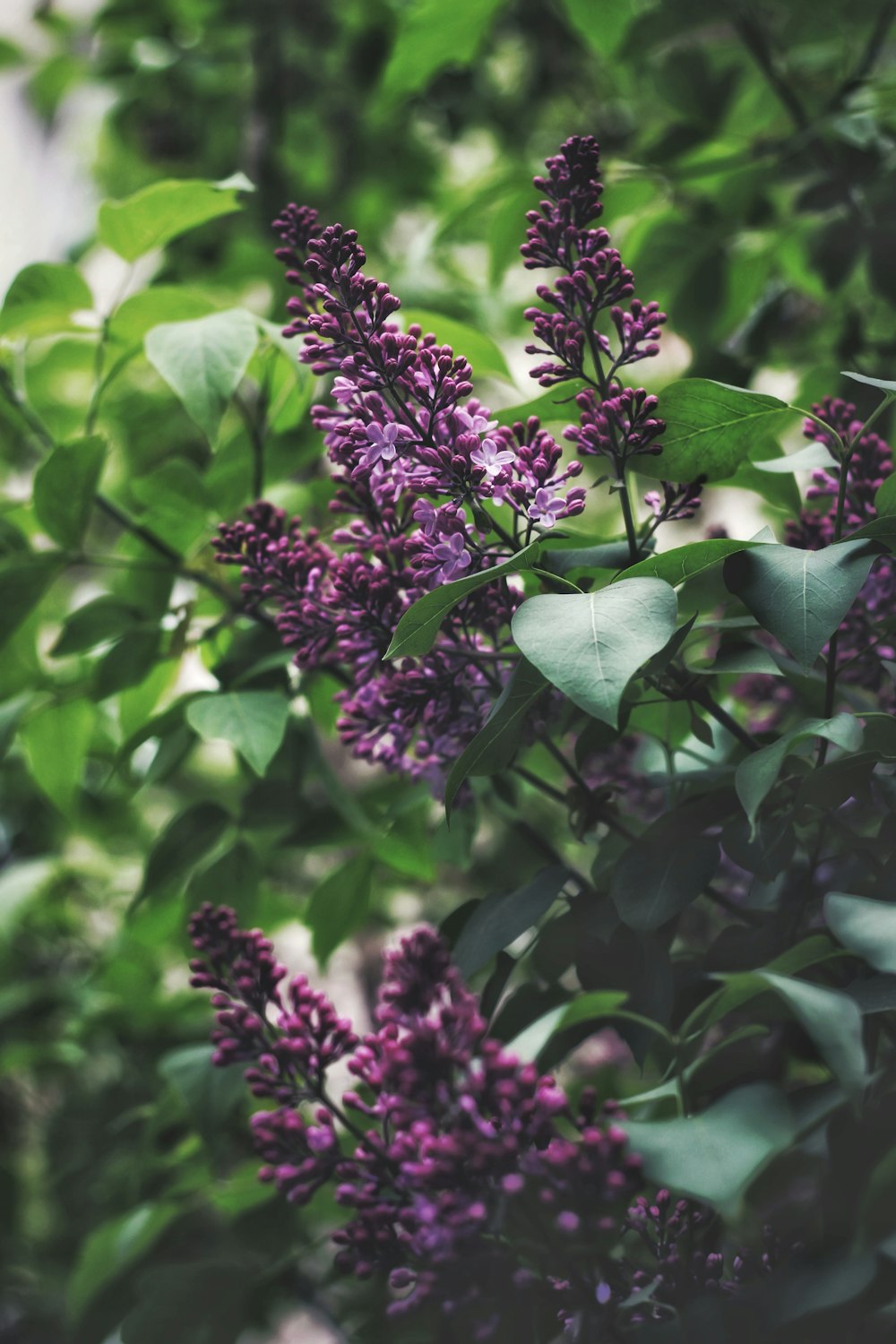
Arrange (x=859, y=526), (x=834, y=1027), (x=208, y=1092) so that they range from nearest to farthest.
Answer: (x=834, y=1027) → (x=859, y=526) → (x=208, y=1092)

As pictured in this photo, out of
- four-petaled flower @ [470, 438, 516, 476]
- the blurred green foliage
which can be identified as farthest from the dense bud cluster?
the blurred green foliage

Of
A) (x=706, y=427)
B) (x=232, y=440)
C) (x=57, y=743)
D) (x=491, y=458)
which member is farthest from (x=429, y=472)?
(x=57, y=743)

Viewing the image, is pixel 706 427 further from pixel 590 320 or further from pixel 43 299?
pixel 43 299

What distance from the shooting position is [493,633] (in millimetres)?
575

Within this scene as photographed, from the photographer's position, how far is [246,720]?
0.70 meters

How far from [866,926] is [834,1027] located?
5 cm

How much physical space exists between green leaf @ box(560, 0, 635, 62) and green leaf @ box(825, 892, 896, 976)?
1.01 m

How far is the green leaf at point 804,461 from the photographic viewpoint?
2.02 feet

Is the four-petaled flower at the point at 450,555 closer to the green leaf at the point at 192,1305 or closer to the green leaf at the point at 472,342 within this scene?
the green leaf at the point at 472,342

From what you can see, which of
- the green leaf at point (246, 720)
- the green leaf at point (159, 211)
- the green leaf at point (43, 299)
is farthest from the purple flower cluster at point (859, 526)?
the green leaf at point (43, 299)

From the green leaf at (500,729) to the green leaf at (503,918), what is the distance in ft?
0.32

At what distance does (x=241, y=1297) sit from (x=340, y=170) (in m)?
1.85

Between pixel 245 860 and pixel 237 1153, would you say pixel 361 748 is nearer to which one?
pixel 245 860

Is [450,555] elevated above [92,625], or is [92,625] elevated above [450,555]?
[450,555]
